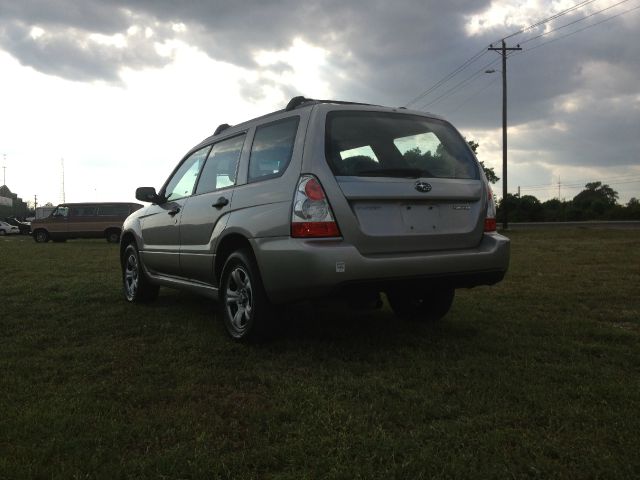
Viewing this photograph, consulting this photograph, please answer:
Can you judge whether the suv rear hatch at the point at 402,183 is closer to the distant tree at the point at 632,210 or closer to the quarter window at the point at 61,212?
the quarter window at the point at 61,212

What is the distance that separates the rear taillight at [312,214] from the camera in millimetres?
3689

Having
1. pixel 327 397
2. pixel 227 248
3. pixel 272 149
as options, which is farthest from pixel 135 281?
pixel 327 397

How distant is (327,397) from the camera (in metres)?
3.09

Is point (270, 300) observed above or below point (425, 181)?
below

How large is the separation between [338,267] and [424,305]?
1.80 meters

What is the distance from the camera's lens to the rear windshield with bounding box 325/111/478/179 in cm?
391

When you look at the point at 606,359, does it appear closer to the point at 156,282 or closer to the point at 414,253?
the point at 414,253

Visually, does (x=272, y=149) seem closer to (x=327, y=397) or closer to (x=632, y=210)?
(x=327, y=397)

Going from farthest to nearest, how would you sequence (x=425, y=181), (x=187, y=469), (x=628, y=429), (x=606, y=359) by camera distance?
(x=425, y=181) < (x=606, y=359) < (x=628, y=429) < (x=187, y=469)

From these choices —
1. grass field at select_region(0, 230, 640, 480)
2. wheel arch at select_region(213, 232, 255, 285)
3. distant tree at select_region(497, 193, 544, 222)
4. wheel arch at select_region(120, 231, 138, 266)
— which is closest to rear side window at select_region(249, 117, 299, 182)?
wheel arch at select_region(213, 232, 255, 285)

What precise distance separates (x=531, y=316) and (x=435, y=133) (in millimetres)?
2147

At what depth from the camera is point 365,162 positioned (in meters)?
3.92

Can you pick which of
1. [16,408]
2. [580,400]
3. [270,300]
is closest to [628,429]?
[580,400]

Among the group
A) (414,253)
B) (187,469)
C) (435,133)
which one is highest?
(435,133)
